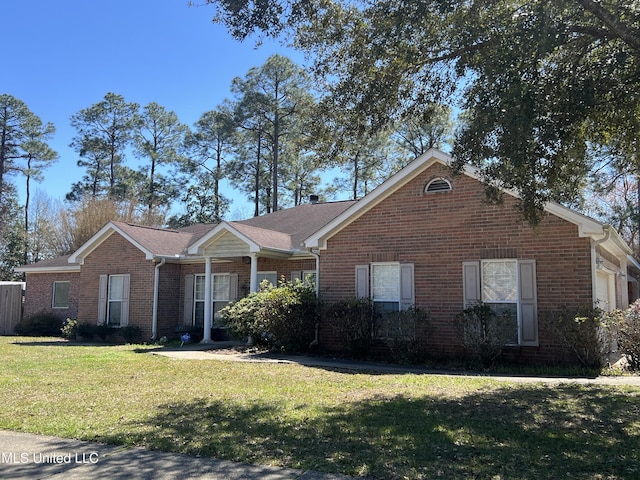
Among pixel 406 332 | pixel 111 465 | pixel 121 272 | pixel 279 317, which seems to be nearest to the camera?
pixel 111 465

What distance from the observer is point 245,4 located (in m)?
7.96

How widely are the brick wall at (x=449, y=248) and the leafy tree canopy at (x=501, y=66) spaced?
8.51ft

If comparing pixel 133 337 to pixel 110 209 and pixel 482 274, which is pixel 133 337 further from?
pixel 110 209

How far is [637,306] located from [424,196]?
208 inches

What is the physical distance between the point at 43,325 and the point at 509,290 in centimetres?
1839

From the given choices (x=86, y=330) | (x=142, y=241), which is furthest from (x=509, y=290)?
(x=86, y=330)

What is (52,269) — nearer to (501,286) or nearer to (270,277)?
(270,277)

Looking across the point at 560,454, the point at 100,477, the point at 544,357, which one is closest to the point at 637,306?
the point at 544,357

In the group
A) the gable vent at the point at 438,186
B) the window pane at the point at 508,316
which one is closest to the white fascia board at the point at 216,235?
the gable vent at the point at 438,186

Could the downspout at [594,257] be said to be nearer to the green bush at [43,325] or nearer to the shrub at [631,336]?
the shrub at [631,336]

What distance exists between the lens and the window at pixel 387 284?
13266 mm

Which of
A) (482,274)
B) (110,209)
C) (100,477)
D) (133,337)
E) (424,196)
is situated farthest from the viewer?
(110,209)

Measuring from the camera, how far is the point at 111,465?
500 cm

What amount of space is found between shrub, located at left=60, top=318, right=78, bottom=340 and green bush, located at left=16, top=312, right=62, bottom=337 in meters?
1.53
